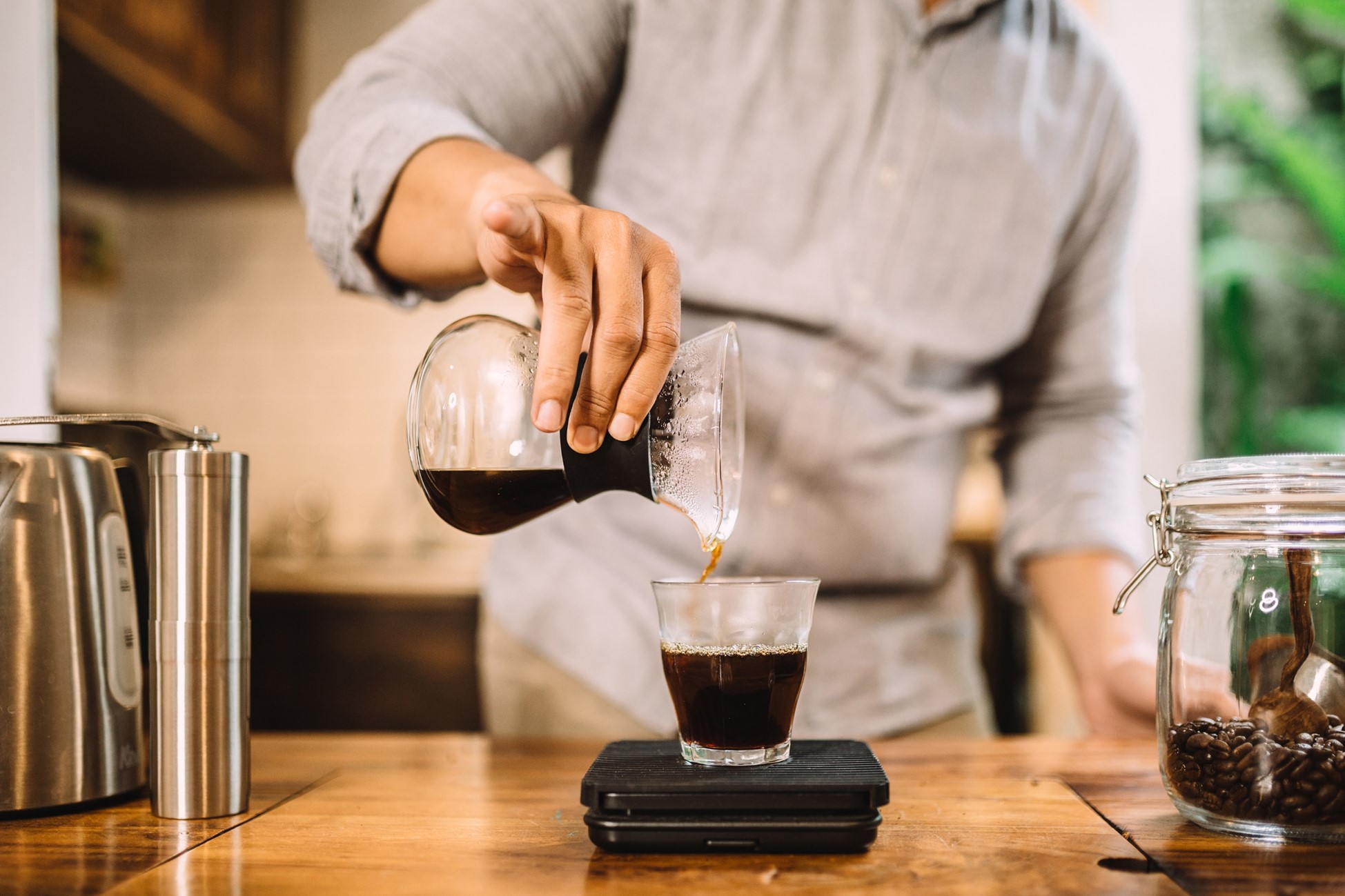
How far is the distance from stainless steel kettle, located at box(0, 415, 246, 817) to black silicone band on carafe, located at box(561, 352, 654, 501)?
0.81 ft

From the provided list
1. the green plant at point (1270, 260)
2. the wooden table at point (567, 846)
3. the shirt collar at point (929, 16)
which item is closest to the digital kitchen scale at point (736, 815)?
the wooden table at point (567, 846)

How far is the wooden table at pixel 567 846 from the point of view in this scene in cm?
65

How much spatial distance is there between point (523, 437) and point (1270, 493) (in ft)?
1.72

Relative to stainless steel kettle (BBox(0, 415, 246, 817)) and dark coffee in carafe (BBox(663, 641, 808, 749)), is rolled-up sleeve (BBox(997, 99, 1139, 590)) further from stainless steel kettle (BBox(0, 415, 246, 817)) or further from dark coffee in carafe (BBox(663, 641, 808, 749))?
stainless steel kettle (BBox(0, 415, 246, 817))

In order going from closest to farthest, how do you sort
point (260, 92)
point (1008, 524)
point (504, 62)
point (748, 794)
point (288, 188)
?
1. point (748, 794)
2. point (504, 62)
3. point (1008, 524)
4. point (260, 92)
5. point (288, 188)

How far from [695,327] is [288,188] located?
245cm

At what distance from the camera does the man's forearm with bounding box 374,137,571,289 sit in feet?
2.82

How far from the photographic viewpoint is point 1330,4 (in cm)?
257

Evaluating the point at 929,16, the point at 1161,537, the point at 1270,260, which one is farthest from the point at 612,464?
the point at 1270,260

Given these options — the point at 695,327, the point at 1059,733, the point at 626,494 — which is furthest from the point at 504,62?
the point at 1059,733

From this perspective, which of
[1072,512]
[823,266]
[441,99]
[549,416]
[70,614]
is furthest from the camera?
[1072,512]

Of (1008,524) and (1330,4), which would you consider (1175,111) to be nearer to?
(1330,4)

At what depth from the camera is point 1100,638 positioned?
1.36 meters

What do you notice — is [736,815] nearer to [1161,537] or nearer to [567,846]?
[567,846]
